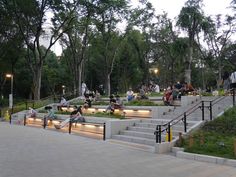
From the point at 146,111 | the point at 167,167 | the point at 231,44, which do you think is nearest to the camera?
the point at 167,167

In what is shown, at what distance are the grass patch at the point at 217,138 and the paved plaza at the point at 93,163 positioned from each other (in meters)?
0.82

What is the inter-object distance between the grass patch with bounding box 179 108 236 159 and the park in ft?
0.12

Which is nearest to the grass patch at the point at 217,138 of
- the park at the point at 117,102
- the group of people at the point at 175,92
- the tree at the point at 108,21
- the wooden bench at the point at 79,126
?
the park at the point at 117,102

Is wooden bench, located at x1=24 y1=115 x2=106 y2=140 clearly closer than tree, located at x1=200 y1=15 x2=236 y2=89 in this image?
Yes

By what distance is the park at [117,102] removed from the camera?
9.85 meters

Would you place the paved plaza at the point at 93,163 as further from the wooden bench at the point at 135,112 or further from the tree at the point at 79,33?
the tree at the point at 79,33

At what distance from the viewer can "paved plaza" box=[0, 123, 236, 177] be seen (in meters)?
8.27

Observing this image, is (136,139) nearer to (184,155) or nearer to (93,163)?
(184,155)

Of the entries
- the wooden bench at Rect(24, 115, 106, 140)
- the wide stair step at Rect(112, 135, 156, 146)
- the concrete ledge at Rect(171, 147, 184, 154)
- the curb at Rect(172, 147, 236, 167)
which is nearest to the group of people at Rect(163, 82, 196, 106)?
the wooden bench at Rect(24, 115, 106, 140)

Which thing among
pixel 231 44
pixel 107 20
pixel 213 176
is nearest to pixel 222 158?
pixel 213 176

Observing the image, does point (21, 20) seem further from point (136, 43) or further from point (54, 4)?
point (136, 43)

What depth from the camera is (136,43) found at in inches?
1820

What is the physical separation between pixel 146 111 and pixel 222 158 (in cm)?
942

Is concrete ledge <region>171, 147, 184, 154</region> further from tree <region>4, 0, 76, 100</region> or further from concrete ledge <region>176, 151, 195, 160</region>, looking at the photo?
tree <region>4, 0, 76, 100</region>
